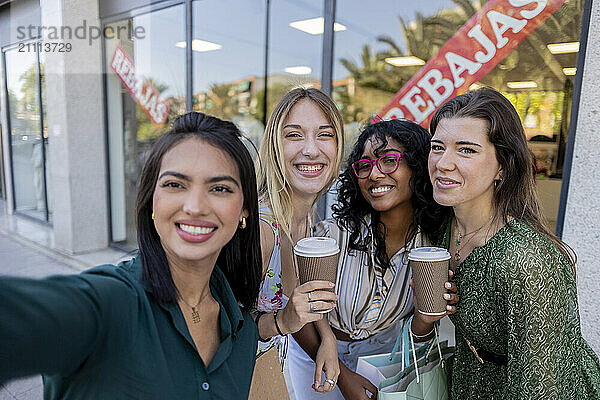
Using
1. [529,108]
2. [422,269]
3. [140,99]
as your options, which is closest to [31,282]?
[422,269]

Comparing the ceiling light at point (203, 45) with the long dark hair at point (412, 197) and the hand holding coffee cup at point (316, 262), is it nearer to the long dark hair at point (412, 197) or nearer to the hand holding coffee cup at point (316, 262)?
the long dark hair at point (412, 197)

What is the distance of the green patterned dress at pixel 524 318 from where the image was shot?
142 cm

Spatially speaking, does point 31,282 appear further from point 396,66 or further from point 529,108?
point 396,66

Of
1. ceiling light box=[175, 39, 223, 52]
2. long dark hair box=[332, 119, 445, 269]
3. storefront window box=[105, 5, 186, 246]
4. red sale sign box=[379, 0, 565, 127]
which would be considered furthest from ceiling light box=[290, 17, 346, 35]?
long dark hair box=[332, 119, 445, 269]

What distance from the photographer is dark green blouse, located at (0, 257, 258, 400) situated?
781 mm

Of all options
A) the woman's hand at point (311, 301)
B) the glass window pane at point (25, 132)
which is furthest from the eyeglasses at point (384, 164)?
the glass window pane at point (25, 132)

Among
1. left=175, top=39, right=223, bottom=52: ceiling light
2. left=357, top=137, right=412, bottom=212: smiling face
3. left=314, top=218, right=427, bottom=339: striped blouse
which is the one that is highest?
left=175, top=39, right=223, bottom=52: ceiling light

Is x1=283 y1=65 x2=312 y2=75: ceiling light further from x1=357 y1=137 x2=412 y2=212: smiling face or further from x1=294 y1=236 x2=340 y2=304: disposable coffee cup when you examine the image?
x1=294 y1=236 x2=340 y2=304: disposable coffee cup

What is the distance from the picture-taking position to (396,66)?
4.17 m

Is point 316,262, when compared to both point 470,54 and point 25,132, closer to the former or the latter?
point 470,54

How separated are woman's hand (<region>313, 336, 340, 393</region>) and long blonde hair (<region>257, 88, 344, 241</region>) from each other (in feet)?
1.92

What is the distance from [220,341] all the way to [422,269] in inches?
32.3

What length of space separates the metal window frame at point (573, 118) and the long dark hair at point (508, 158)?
174cm

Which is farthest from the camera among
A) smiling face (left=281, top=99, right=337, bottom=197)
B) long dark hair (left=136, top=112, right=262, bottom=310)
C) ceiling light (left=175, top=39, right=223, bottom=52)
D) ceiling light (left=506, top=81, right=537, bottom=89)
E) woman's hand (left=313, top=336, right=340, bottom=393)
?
ceiling light (left=175, top=39, right=223, bottom=52)
